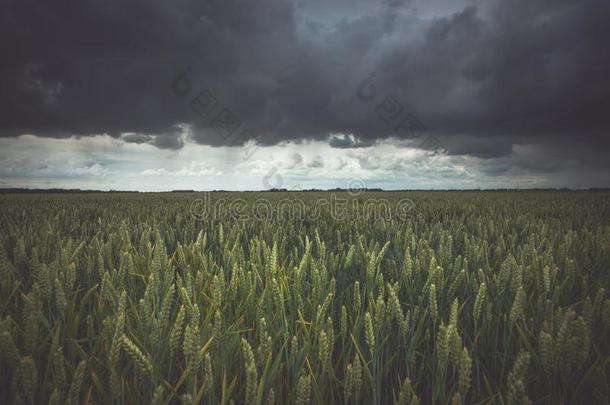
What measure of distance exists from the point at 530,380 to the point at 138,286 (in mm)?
1816

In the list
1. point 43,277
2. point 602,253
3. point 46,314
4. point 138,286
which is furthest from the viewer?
point 602,253

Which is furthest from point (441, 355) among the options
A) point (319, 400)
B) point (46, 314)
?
point (46, 314)

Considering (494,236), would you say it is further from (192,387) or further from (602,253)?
(192,387)

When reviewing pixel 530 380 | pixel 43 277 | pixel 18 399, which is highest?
pixel 43 277

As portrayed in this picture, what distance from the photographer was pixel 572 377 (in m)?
0.96

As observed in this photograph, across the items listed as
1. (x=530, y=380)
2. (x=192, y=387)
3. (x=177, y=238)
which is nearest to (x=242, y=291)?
(x=192, y=387)

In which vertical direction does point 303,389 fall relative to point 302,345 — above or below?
above

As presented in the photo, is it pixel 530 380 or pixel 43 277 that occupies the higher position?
pixel 43 277

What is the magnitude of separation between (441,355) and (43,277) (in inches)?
58.5

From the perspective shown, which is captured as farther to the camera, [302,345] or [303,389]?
[302,345]

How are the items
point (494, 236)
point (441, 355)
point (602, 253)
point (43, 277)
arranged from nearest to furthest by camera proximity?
point (441, 355), point (43, 277), point (602, 253), point (494, 236)

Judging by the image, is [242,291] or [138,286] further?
[138,286]

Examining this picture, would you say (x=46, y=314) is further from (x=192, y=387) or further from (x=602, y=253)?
(x=602, y=253)

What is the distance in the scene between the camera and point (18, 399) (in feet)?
2.54
